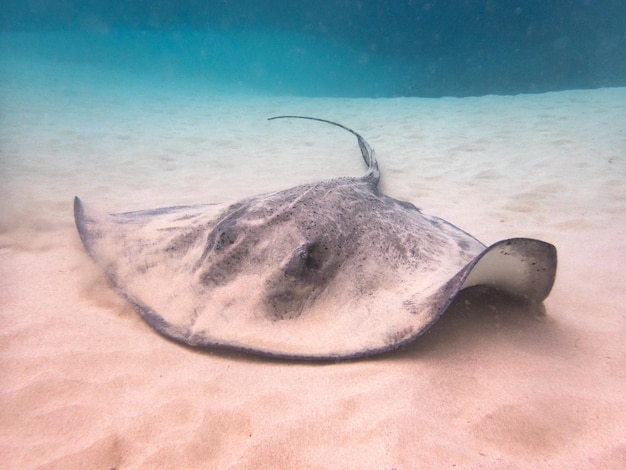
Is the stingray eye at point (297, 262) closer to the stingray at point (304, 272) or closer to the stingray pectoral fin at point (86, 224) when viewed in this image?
the stingray at point (304, 272)

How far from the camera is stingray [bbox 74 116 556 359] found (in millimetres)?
1944

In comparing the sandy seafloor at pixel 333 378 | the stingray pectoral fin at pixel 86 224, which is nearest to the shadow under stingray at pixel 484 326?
the sandy seafloor at pixel 333 378

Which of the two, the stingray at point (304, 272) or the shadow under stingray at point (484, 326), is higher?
the stingray at point (304, 272)

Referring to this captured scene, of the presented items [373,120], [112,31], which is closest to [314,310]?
[373,120]

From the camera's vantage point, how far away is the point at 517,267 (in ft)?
6.84

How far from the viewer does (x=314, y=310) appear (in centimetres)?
215

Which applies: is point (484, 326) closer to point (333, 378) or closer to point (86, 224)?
point (333, 378)

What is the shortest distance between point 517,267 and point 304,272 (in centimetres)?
128

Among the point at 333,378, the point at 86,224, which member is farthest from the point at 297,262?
the point at 86,224

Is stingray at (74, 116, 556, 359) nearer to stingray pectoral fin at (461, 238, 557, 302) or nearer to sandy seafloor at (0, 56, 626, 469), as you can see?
stingray pectoral fin at (461, 238, 557, 302)

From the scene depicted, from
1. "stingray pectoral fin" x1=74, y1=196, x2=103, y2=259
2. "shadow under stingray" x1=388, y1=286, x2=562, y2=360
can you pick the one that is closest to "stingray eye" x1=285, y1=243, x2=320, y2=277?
"shadow under stingray" x1=388, y1=286, x2=562, y2=360

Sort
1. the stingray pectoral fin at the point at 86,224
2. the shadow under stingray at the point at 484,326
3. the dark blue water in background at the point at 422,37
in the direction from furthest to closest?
the dark blue water in background at the point at 422,37, the stingray pectoral fin at the point at 86,224, the shadow under stingray at the point at 484,326

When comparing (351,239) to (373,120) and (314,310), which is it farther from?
(373,120)

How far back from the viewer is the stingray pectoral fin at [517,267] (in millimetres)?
1869
